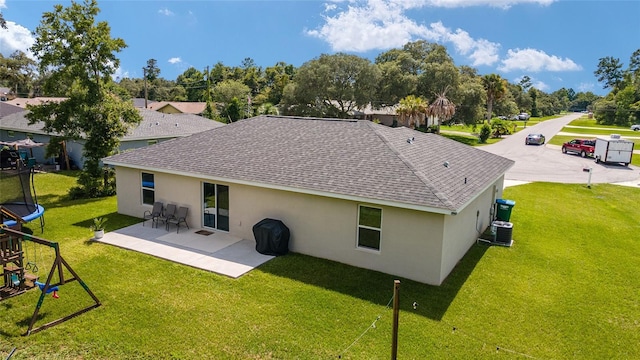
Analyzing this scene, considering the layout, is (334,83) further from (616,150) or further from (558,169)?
(616,150)

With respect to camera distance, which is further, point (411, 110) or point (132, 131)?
point (411, 110)

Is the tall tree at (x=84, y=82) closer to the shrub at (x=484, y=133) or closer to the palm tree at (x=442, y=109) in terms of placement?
the palm tree at (x=442, y=109)

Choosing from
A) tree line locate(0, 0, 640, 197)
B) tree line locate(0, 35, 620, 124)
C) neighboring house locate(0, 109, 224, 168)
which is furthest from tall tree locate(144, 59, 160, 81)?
neighboring house locate(0, 109, 224, 168)

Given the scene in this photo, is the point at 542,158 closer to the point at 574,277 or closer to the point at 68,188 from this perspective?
the point at 574,277

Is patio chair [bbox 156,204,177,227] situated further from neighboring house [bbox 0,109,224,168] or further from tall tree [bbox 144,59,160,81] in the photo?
tall tree [bbox 144,59,160,81]

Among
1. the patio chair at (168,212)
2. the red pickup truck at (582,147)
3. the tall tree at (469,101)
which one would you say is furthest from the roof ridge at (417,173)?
the tall tree at (469,101)

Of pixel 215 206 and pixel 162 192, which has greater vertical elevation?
pixel 162 192

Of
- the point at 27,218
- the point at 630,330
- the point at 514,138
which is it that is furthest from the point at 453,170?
the point at 514,138

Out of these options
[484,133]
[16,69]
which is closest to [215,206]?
[484,133]
